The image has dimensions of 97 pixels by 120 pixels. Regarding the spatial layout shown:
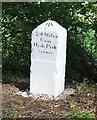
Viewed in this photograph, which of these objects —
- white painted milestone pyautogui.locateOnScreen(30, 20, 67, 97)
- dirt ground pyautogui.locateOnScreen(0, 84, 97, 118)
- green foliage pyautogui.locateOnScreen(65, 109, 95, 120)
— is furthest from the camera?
white painted milestone pyautogui.locateOnScreen(30, 20, 67, 97)

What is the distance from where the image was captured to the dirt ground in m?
5.51

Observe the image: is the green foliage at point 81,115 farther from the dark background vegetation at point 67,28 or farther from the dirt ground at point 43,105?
the dark background vegetation at point 67,28

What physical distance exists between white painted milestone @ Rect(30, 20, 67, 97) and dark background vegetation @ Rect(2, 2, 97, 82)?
39.1 inches

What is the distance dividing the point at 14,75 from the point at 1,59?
56 centimetres

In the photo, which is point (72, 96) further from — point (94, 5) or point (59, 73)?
point (94, 5)

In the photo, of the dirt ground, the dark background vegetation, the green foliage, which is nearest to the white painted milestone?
the dirt ground

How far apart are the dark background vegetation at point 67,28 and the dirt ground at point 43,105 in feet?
3.45

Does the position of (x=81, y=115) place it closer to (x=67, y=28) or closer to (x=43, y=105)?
(x=43, y=105)

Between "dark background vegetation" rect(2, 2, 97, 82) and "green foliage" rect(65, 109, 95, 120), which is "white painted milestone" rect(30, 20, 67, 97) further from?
"dark background vegetation" rect(2, 2, 97, 82)

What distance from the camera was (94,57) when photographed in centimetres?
775

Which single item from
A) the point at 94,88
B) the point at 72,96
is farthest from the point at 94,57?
the point at 72,96

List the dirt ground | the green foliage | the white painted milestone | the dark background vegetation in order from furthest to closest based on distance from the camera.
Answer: the dark background vegetation → the white painted milestone → the dirt ground → the green foliage

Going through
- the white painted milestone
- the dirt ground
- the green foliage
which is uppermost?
the white painted milestone

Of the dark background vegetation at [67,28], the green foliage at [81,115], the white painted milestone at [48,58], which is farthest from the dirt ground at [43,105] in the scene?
the dark background vegetation at [67,28]
